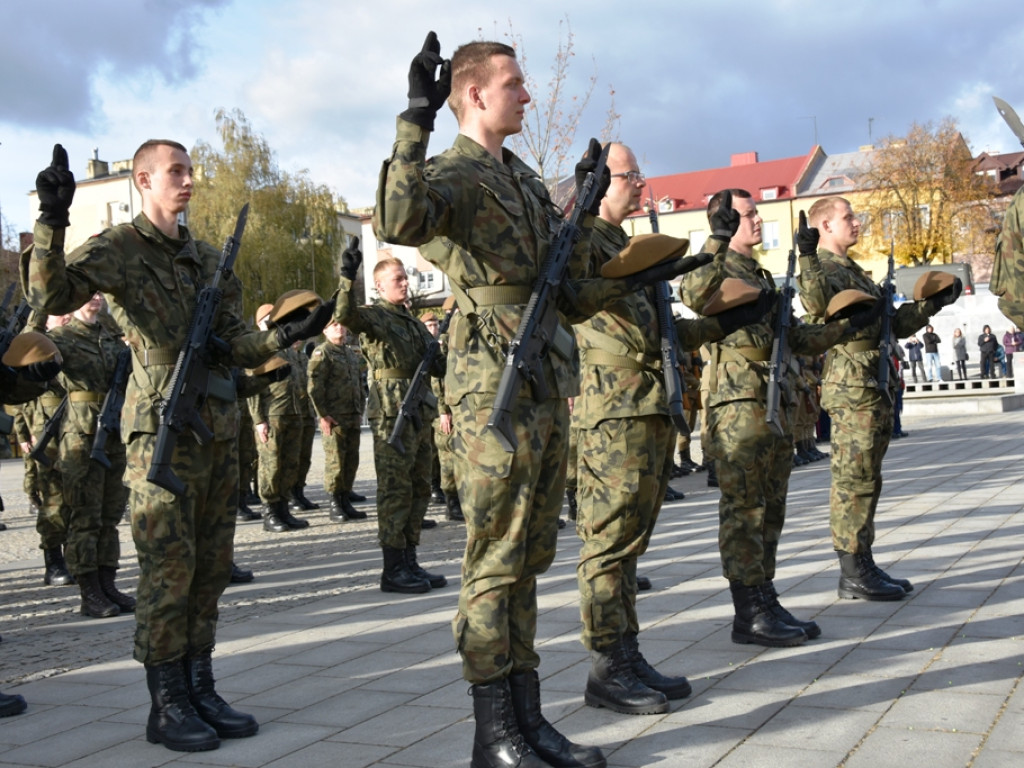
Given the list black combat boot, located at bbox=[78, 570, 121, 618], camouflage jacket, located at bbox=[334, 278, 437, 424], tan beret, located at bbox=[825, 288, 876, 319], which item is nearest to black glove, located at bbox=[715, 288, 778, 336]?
tan beret, located at bbox=[825, 288, 876, 319]

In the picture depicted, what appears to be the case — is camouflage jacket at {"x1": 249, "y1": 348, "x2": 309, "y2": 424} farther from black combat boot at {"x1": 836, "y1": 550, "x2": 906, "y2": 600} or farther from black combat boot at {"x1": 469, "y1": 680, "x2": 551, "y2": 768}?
black combat boot at {"x1": 469, "y1": 680, "x2": 551, "y2": 768}

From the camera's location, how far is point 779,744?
13.3 ft

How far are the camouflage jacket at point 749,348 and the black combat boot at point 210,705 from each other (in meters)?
2.86

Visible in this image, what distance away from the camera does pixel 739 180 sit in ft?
218

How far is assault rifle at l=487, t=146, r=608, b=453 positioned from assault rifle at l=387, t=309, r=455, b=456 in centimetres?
388

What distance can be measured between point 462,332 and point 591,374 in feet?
3.84

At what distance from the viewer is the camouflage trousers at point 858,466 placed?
6.55m

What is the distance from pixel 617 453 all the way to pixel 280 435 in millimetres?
7775

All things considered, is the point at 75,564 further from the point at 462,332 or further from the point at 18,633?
the point at 462,332

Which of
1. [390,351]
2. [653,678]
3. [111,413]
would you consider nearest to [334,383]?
[390,351]

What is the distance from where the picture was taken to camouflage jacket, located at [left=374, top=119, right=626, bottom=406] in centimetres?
384

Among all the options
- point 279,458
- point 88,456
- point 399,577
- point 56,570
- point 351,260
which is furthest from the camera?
point 279,458

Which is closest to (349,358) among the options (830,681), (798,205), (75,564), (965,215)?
(75,564)

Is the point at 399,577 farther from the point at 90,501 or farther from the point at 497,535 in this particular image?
the point at 497,535
